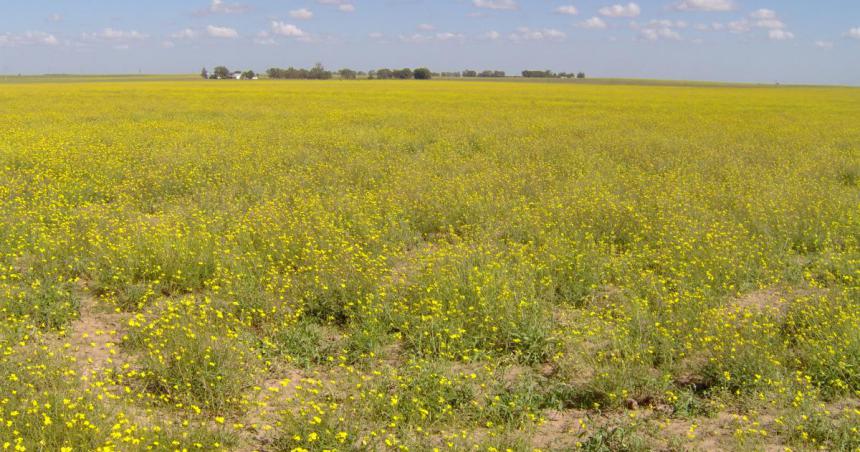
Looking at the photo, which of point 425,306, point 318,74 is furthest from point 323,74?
point 425,306

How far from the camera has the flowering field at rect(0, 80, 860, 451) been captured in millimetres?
3863

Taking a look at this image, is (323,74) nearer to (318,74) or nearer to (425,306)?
(318,74)

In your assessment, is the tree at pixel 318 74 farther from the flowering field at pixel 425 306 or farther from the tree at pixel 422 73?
the flowering field at pixel 425 306

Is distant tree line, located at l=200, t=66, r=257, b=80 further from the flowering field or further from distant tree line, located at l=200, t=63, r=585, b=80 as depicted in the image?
the flowering field

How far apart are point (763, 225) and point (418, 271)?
5.01 m

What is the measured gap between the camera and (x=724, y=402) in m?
4.21

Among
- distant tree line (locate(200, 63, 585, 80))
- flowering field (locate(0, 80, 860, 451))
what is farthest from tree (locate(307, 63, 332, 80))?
flowering field (locate(0, 80, 860, 451))

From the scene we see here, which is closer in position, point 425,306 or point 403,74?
point 425,306

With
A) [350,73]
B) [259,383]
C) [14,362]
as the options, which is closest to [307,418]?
[259,383]

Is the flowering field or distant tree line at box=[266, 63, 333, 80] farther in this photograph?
distant tree line at box=[266, 63, 333, 80]

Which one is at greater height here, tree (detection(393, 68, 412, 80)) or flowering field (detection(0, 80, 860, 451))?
tree (detection(393, 68, 412, 80))

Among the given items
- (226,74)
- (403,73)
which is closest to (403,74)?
(403,73)

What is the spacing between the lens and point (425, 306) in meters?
5.50

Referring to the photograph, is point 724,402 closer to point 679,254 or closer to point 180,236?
point 679,254
